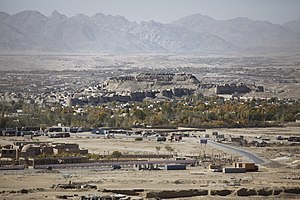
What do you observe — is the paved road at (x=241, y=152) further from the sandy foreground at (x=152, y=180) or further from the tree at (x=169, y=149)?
the tree at (x=169, y=149)

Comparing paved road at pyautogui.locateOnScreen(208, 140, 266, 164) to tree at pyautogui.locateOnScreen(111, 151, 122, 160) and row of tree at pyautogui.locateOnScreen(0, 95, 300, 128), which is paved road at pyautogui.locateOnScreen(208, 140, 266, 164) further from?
row of tree at pyautogui.locateOnScreen(0, 95, 300, 128)

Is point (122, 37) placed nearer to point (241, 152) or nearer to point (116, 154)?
point (241, 152)

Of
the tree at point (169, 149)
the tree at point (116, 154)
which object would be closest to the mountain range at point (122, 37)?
the tree at point (169, 149)

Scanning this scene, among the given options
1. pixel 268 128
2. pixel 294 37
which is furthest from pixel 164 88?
pixel 294 37

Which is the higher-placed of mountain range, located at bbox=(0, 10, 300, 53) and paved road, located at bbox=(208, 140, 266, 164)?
mountain range, located at bbox=(0, 10, 300, 53)

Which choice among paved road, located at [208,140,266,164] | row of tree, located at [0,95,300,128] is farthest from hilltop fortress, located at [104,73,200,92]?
paved road, located at [208,140,266,164]

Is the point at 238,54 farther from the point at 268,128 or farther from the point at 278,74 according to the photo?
the point at 268,128

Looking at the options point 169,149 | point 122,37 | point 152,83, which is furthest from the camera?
point 122,37

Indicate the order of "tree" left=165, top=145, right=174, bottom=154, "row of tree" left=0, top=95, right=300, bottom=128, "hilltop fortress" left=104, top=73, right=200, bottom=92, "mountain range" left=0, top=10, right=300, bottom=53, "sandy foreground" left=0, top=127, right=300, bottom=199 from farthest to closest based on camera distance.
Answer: "mountain range" left=0, top=10, right=300, bottom=53 < "hilltop fortress" left=104, top=73, right=200, bottom=92 < "row of tree" left=0, top=95, right=300, bottom=128 < "tree" left=165, top=145, right=174, bottom=154 < "sandy foreground" left=0, top=127, right=300, bottom=199

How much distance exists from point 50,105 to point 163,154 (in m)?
26.4

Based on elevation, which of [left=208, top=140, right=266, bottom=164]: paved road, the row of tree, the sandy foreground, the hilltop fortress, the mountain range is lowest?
the sandy foreground

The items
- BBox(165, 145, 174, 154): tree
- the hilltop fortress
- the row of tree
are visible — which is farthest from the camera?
the hilltop fortress

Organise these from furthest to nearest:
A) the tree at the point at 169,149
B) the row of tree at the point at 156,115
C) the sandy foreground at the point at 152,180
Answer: the row of tree at the point at 156,115 < the tree at the point at 169,149 < the sandy foreground at the point at 152,180

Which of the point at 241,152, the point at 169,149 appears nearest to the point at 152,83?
the point at 169,149
